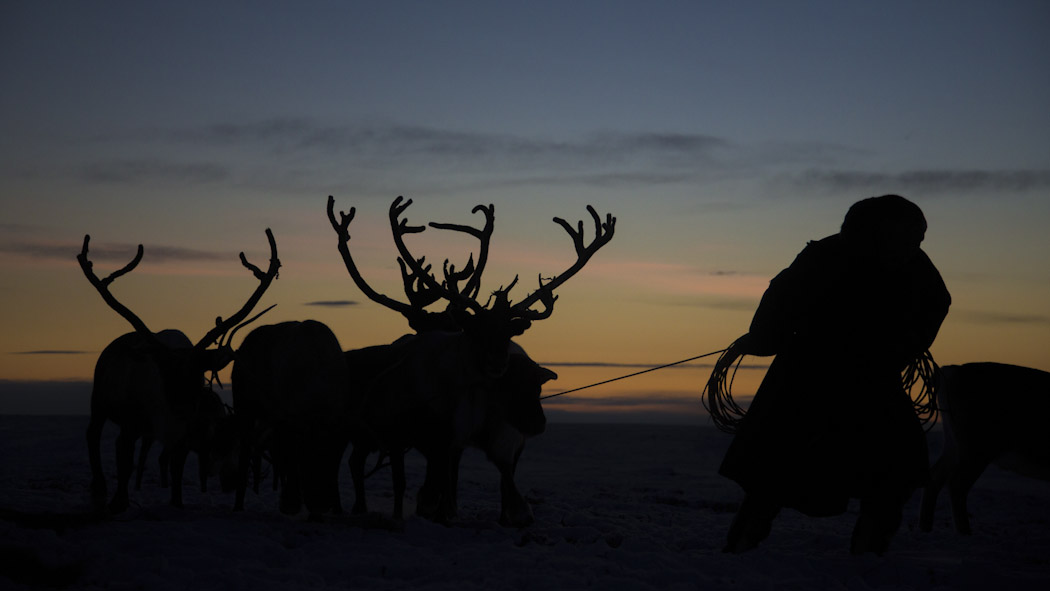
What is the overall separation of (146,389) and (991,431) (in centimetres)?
859

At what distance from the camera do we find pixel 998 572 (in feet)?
21.7

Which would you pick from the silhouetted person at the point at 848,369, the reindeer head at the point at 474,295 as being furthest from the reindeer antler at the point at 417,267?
the silhouetted person at the point at 848,369

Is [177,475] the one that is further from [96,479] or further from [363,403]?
[363,403]

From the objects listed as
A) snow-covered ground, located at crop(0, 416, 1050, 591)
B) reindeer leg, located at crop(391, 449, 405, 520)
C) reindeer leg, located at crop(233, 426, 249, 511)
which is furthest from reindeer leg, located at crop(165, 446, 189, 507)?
reindeer leg, located at crop(391, 449, 405, 520)

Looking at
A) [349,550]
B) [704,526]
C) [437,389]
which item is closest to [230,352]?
[437,389]

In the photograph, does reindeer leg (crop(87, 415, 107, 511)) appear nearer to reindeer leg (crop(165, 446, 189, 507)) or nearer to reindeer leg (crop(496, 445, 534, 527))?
reindeer leg (crop(165, 446, 189, 507))

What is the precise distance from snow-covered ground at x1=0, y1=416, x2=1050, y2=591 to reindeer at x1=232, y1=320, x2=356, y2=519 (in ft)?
1.22

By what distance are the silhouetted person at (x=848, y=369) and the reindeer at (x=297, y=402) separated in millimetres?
4326

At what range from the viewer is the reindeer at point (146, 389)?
31.2 ft

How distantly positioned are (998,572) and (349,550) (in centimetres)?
452

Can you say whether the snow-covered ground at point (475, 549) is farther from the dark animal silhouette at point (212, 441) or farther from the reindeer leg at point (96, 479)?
the dark animal silhouette at point (212, 441)

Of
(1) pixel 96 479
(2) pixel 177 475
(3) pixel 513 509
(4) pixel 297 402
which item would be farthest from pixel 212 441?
(3) pixel 513 509

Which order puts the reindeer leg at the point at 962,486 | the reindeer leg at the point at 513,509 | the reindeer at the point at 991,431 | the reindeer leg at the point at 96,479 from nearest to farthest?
the reindeer leg at the point at 96,479
the reindeer leg at the point at 513,509
the reindeer leg at the point at 962,486
the reindeer at the point at 991,431

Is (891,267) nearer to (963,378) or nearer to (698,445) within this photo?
(963,378)
